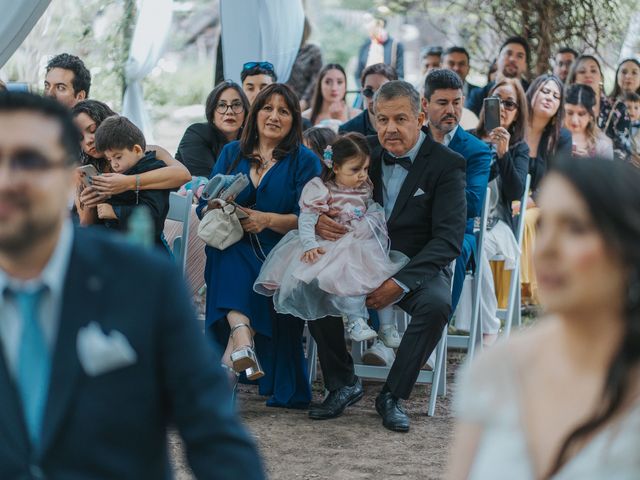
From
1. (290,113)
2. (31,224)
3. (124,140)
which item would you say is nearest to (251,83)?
(290,113)

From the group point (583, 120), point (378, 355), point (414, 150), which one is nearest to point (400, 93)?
point (414, 150)

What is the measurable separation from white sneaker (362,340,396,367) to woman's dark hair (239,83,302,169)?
110cm

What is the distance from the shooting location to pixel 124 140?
5070 millimetres

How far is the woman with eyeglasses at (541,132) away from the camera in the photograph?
23.4ft

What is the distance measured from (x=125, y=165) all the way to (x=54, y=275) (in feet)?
11.1

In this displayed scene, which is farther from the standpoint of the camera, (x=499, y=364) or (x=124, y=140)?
(x=124, y=140)

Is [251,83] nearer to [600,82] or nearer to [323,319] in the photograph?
[323,319]

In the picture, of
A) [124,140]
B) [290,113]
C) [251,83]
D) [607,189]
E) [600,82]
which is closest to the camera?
[607,189]

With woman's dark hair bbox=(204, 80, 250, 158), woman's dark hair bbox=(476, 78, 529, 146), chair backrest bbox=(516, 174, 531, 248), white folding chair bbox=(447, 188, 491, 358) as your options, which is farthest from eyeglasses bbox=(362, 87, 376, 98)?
white folding chair bbox=(447, 188, 491, 358)

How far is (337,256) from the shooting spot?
17.0 feet

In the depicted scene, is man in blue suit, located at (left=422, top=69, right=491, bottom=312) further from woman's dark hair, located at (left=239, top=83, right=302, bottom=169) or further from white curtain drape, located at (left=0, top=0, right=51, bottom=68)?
white curtain drape, located at (left=0, top=0, right=51, bottom=68)

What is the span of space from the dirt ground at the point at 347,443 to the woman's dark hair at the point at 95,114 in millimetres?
1315

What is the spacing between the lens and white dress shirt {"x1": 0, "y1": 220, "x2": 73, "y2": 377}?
5.69 feet

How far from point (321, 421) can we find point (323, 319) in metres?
0.49
